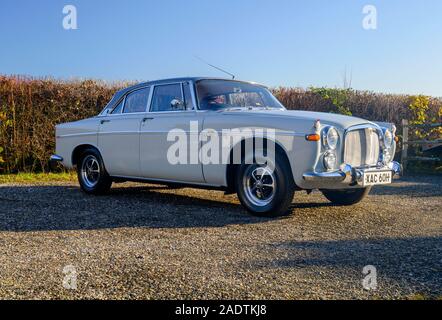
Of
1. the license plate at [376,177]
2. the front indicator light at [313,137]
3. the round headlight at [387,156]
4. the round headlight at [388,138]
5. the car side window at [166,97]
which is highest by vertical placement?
the car side window at [166,97]

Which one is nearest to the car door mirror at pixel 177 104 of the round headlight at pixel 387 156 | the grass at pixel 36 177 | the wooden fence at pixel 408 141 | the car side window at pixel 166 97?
the car side window at pixel 166 97

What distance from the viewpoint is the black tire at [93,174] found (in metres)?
8.61

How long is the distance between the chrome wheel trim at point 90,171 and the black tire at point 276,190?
9.54 feet

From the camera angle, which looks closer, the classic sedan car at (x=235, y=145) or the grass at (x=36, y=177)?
the classic sedan car at (x=235, y=145)

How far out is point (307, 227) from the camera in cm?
624

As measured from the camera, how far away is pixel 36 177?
11.8m

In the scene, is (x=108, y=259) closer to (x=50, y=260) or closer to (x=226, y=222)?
(x=50, y=260)

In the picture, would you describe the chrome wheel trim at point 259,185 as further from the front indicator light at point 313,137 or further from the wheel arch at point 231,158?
the front indicator light at point 313,137

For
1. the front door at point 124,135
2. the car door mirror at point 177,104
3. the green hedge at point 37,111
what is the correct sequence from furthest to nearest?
the green hedge at point 37,111, the front door at point 124,135, the car door mirror at point 177,104

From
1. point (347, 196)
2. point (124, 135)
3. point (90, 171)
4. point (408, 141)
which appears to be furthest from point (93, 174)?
point (408, 141)

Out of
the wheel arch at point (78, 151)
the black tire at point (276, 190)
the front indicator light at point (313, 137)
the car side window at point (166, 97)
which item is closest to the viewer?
the front indicator light at point (313, 137)

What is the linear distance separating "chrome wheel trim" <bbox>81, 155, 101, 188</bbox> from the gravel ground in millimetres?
510

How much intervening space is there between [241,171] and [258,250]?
6.17ft

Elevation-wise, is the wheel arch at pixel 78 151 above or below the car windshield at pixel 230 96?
below
